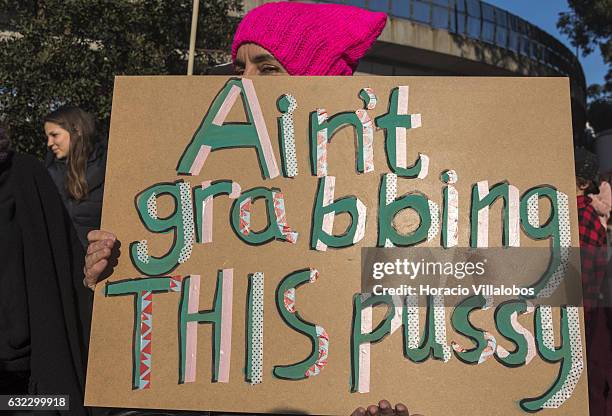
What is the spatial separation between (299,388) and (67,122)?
241 cm

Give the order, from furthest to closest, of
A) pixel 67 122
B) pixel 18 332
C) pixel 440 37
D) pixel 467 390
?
pixel 440 37, pixel 67 122, pixel 18 332, pixel 467 390

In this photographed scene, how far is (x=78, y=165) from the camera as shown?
3203 millimetres

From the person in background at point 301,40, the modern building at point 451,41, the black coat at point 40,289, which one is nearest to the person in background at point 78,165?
the black coat at point 40,289

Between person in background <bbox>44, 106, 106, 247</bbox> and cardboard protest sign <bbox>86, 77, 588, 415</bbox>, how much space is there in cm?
182

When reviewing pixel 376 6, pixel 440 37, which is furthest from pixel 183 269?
pixel 440 37

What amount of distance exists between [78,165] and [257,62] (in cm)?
166

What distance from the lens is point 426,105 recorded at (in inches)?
55.1

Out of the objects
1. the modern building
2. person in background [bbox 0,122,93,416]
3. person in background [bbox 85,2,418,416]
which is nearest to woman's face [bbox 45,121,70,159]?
person in background [bbox 0,122,93,416]

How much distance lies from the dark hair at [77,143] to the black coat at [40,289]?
1.23 meters

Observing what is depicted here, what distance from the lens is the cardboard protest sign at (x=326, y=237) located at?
4.26ft

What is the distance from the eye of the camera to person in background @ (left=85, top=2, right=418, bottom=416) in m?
1.83

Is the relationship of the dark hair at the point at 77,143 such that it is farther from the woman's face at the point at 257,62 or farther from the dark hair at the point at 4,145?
the woman's face at the point at 257,62

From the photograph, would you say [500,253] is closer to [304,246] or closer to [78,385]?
[304,246]

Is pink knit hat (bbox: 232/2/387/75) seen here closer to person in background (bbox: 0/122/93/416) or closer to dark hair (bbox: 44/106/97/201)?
person in background (bbox: 0/122/93/416)
